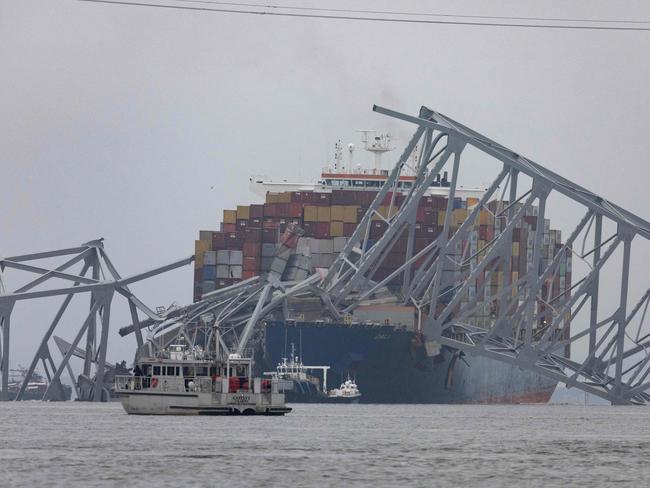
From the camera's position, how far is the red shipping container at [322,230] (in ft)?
463

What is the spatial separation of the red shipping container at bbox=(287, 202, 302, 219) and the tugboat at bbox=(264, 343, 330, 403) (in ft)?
58.4

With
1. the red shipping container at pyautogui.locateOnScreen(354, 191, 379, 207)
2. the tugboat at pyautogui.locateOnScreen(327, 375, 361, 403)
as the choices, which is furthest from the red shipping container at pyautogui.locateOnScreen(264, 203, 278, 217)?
the tugboat at pyautogui.locateOnScreen(327, 375, 361, 403)

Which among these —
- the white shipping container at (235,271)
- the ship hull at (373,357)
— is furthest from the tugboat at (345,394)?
the white shipping container at (235,271)

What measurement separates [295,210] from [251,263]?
5717 millimetres

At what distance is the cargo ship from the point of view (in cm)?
12725

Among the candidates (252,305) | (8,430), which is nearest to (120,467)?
(8,430)

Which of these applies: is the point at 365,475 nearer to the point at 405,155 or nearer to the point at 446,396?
the point at 405,155

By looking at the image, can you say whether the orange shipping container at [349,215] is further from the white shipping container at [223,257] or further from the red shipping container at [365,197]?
the white shipping container at [223,257]

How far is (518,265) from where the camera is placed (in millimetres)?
142250

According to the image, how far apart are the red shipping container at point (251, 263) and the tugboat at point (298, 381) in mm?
13530

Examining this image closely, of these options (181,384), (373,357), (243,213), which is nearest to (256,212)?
(243,213)

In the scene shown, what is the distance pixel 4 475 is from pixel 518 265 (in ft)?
311

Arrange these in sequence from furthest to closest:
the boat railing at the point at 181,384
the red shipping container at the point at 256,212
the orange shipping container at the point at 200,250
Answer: the red shipping container at the point at 256,212 → the orange shipping container at the point at 200,250 → the boat railing at the point at 181,384

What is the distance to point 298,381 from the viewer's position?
123125 mm
